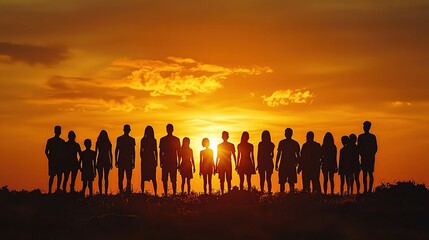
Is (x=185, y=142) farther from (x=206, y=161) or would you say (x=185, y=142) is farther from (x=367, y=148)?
(x=367, y=148)

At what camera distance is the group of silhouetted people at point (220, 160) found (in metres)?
33.0

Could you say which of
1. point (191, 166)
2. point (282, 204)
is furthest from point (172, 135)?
point (282, 204)

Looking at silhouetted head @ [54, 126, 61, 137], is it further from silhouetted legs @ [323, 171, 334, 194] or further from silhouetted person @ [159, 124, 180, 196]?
silhouetted legs @ [323, 171, 334, 194]

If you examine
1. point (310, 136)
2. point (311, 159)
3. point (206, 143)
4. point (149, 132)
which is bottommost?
point (311, 159)

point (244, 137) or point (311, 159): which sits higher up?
point (244, 137)

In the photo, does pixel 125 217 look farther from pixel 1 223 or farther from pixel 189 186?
pixel 189 186

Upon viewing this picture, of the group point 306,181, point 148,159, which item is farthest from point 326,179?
point 148,159

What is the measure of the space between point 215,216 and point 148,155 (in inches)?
268

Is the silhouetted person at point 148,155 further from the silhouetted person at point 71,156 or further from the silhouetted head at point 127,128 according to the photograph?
the silhouetted person at point 71,156

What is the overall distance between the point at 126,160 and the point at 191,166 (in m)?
3.54

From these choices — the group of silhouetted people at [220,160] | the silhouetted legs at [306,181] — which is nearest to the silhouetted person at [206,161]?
the group of silhouetted people at [220,160]

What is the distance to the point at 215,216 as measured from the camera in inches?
1089

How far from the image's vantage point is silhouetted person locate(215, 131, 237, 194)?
113 ft

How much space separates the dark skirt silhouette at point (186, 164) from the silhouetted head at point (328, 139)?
6.30 meters
